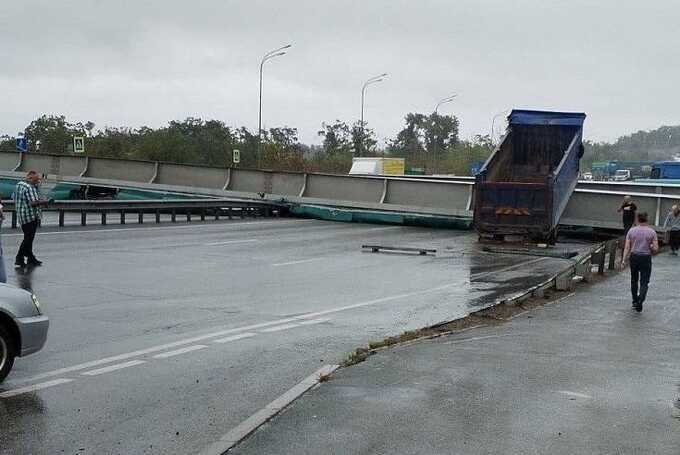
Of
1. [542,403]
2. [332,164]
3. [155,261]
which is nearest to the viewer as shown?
[542,403]

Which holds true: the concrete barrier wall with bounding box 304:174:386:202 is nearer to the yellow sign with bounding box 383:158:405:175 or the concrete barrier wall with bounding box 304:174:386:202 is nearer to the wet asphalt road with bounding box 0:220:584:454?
the wet asphalt road with bounding box 0:220:584:454

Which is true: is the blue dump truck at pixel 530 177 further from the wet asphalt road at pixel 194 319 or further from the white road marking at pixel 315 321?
the white road marking at pixel 315 321

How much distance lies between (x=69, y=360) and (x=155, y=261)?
9.82 meters

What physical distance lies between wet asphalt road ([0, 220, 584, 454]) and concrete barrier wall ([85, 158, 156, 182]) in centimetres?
1222

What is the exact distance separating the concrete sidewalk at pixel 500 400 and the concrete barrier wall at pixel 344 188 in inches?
888

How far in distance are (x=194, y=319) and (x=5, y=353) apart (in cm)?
411

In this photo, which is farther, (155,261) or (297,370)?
(155,261)

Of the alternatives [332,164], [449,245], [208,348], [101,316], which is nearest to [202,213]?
[449,245]

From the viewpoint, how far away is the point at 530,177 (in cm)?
2947

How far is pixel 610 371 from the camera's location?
30.0ft

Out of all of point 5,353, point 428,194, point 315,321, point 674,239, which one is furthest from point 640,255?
point 428,194

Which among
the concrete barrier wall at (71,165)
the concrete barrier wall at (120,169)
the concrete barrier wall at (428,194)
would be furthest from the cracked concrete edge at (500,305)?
the concrete barrier wall at (71,165)

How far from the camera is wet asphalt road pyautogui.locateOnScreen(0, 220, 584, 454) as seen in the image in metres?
6.99

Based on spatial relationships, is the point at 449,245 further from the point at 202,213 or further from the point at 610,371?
the point at 610,371
